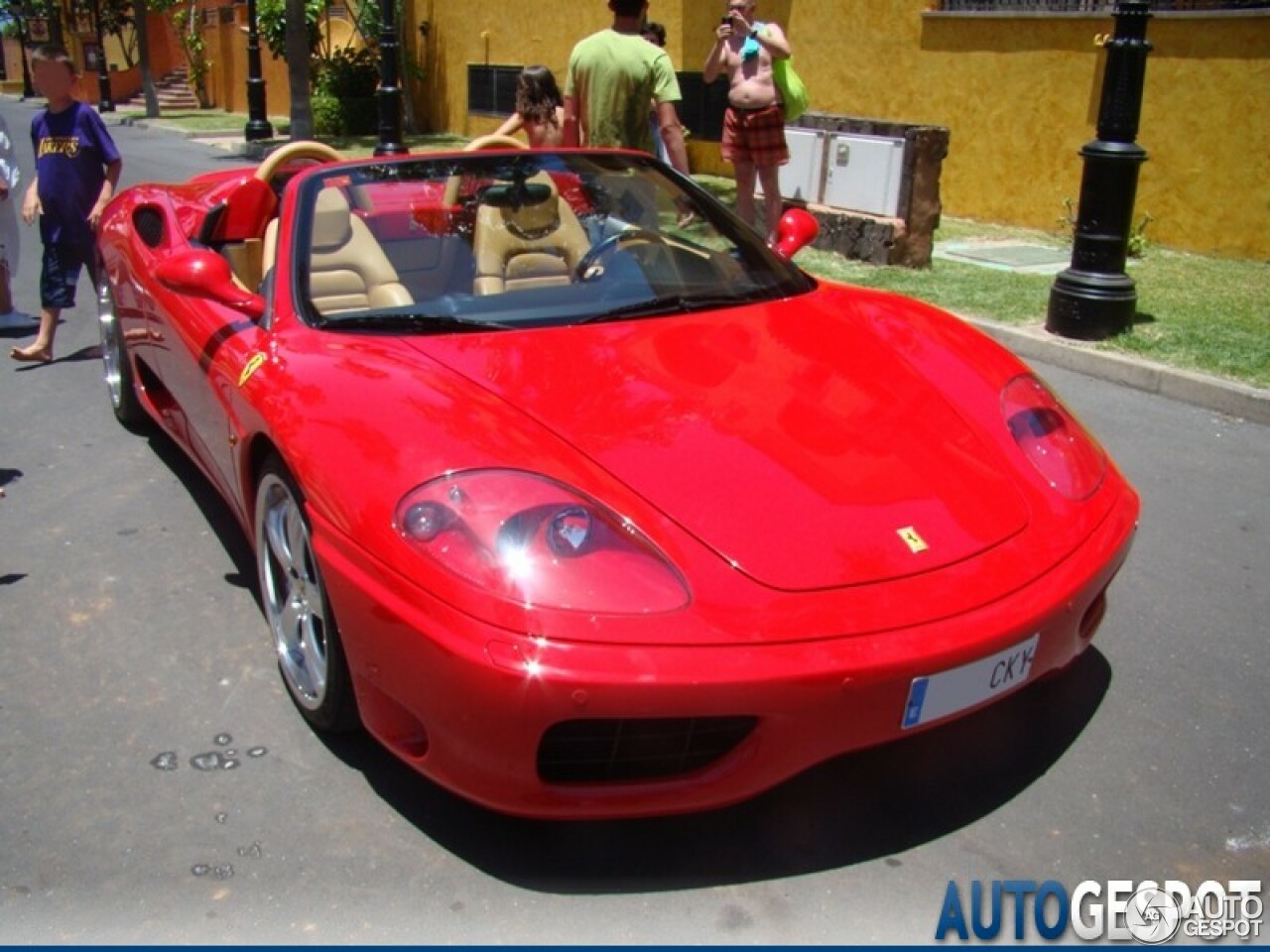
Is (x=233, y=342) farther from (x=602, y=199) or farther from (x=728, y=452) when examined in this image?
(x=728, y=452)

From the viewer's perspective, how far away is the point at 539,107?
23.9 ft

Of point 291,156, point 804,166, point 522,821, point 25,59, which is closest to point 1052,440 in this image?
point 522,821

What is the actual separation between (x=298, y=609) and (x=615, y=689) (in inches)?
46.1

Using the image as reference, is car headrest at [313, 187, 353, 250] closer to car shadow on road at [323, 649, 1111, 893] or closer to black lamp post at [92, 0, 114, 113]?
car shadow on road at [323, 649, 1111, 893]

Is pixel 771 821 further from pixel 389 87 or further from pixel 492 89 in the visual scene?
pixel 492 89

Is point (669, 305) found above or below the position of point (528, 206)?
below

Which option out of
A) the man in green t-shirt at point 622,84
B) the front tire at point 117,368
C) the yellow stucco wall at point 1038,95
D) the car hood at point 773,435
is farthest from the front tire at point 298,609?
the yellow stucco wall at point 1038,95

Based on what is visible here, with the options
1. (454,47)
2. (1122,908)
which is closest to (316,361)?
(1122,908)

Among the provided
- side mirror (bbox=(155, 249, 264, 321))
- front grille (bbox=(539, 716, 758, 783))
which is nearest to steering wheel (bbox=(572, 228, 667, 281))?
side mirror (bbox=(155, 249, 264, 321))

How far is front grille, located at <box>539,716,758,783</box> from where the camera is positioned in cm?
233

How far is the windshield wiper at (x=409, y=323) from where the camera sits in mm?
3260

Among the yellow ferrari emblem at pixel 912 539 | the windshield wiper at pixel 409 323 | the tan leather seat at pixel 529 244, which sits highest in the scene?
the tan leather seat at pixel 529 244

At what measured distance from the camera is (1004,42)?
420 inches

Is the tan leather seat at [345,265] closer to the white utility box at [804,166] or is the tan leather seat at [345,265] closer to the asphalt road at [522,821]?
the asphalt road at [522,821]
